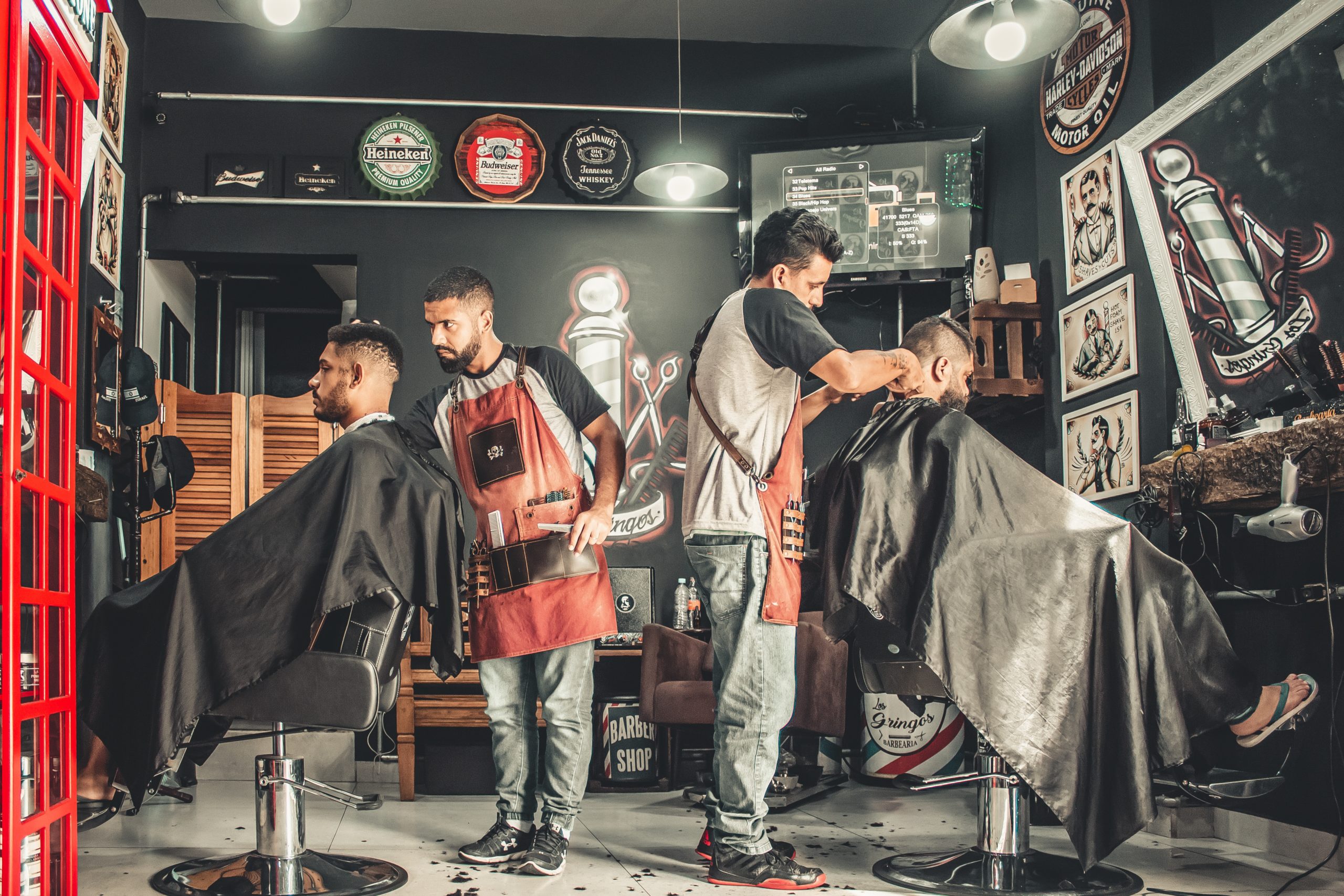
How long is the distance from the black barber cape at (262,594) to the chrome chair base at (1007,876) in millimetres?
1118

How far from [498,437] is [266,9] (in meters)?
2.00

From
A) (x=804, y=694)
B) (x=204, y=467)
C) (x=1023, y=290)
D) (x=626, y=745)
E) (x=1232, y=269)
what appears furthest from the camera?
(x=204, y=467)

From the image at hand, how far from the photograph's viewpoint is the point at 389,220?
4969 mm

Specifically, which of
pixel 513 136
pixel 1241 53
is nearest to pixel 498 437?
pixel 1241 53

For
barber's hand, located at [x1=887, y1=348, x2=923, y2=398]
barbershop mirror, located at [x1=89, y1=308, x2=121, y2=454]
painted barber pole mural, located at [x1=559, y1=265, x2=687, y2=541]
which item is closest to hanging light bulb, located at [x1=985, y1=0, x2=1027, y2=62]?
barber's hand, located at [x1=887, y1=348, x2=923, y2=398]

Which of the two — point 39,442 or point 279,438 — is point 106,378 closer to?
point 279,438

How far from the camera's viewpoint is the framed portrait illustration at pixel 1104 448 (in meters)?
3.41

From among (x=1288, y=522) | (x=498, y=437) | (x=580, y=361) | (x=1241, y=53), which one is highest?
(x=1241, y=53)

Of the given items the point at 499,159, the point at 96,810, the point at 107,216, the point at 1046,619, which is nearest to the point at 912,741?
the point at 1046,619

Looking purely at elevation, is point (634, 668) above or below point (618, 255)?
below

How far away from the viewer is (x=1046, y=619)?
7.46 feet

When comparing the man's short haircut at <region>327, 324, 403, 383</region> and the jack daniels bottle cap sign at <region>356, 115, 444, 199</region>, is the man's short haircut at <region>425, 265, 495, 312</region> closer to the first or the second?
the man's short haircut at <region>327, 324, 403, 383</region>

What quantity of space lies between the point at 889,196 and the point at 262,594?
11.1ft

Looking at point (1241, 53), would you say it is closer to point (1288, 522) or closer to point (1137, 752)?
point (1288, 522)
